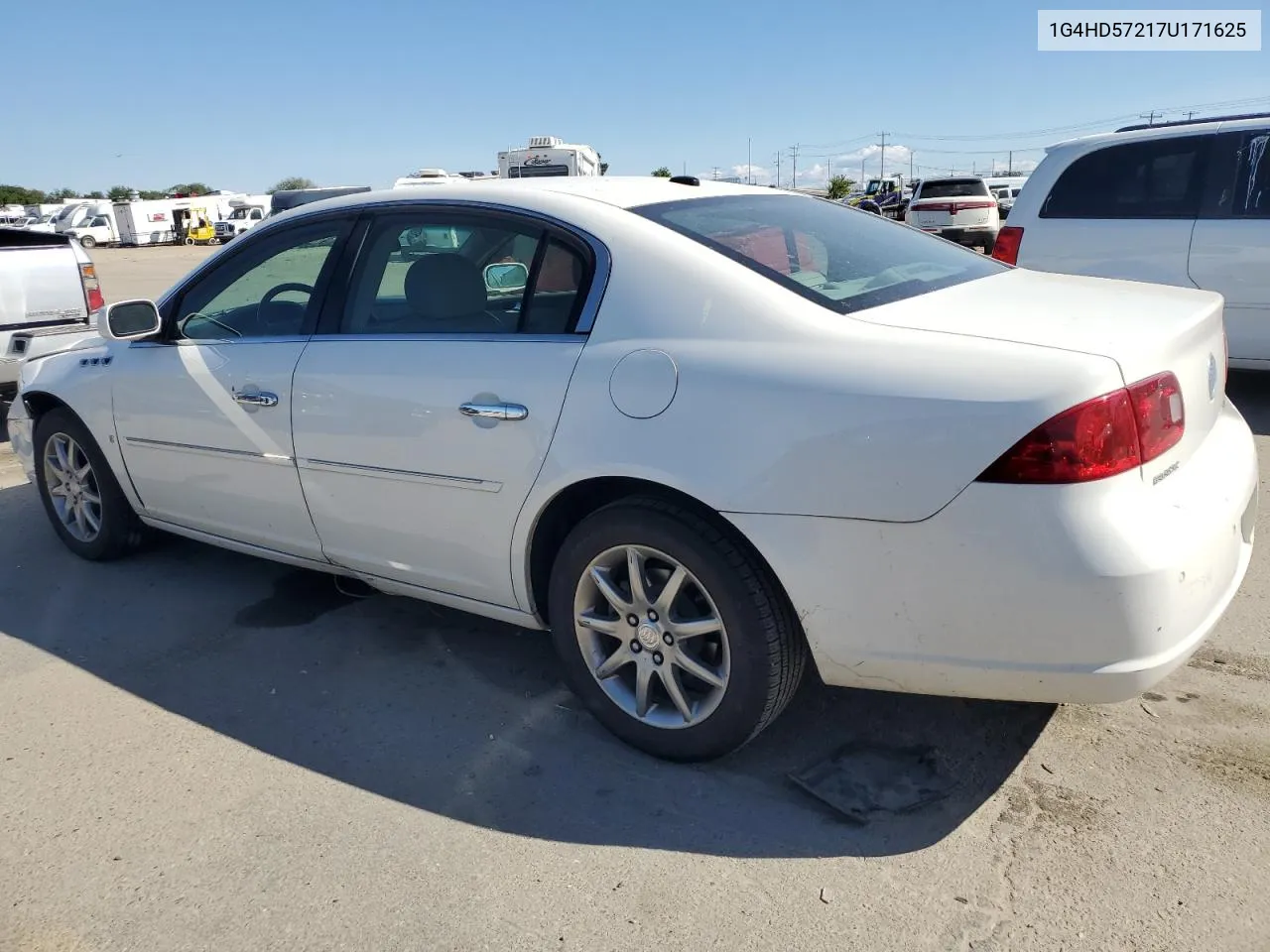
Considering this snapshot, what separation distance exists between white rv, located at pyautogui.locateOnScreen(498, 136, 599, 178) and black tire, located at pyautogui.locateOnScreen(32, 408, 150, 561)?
762 inches

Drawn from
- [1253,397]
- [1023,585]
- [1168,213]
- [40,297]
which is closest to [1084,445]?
[1023,585]

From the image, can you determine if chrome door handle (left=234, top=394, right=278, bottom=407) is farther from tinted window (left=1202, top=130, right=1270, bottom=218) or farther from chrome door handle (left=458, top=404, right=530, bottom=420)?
tinted window (left=1202, top=130, right=1270, bottom=218)

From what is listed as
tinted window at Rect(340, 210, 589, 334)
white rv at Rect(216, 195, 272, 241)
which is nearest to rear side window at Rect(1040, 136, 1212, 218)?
tinted window at Rect(340, 210, 589, 334)

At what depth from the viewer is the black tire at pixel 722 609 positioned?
2.54 m

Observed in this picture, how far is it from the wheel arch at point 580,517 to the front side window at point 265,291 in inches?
46.9

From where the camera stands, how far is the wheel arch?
256 cm

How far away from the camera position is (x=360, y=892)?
2408 millimetres

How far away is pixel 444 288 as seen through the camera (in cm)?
328

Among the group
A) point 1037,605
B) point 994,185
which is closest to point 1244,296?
point 1037,605

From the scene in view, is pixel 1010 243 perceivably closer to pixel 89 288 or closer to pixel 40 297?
pixel 89 288

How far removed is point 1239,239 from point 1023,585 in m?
5.00

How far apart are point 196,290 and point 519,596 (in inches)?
77.4

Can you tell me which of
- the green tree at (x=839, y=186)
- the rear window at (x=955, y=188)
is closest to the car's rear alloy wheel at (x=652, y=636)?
the rear window at (x=955, y=188)

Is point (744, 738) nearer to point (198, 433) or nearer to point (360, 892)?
point (360, 892)
